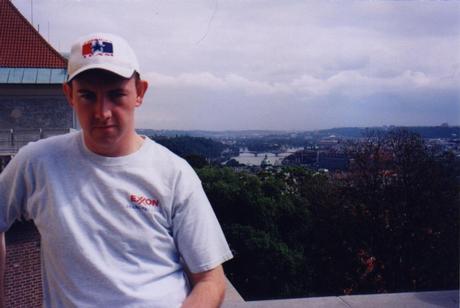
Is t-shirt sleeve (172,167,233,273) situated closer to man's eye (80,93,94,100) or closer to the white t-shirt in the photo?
the white t-shirt

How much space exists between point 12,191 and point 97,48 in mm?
516

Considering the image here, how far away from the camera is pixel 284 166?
2433 cm

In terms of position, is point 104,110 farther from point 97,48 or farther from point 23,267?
point 23,267

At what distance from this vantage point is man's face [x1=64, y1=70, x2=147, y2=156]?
1.51 m

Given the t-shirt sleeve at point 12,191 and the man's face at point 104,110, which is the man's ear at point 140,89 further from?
the t-shirt sleeve at point 12,191

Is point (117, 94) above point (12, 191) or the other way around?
above

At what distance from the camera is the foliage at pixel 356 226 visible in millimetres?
15047

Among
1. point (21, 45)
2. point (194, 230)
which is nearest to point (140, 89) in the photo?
point (194, 230)

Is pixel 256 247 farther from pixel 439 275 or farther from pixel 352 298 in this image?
pixel 352 298

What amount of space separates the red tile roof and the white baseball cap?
16.3 metres

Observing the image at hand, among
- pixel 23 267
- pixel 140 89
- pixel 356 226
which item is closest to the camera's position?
pixel 140 89

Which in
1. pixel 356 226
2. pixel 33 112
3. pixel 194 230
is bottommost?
pixel 356 226

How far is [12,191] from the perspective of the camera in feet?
5.08

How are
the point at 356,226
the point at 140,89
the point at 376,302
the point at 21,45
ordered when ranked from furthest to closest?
1. the point at 21,45
2. the point at 356,226
3. the point at 376,302
4. the point at 140,89
